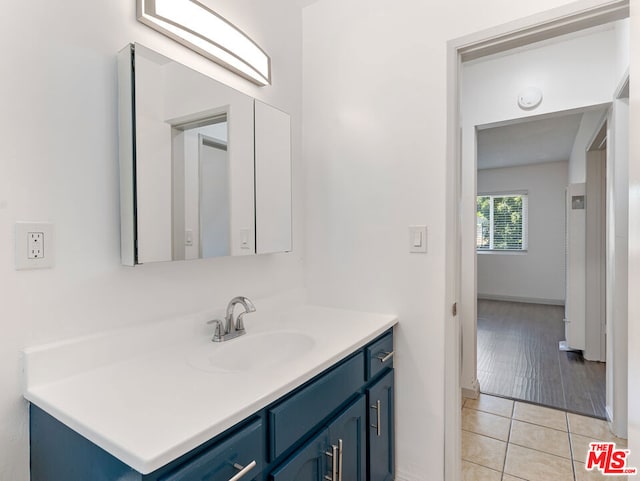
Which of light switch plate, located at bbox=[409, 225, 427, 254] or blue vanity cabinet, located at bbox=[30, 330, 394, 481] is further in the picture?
light switch plate, located at bbox=[409, 225, 427, 254]

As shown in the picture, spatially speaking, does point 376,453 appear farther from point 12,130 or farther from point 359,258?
point 12,130

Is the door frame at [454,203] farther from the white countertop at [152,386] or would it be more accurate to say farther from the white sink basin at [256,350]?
the white sink basin at [256,350]

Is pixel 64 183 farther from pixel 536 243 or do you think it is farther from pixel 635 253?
pixel 536 243

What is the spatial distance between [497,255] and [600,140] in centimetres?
367

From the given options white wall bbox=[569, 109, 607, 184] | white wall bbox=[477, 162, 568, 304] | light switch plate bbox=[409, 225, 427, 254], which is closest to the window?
white wall bbox=[477, 162, 568, 304]

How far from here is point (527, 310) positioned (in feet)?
17.7

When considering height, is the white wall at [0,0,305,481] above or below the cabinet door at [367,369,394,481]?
above

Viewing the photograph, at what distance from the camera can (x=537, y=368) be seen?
308 centimetres

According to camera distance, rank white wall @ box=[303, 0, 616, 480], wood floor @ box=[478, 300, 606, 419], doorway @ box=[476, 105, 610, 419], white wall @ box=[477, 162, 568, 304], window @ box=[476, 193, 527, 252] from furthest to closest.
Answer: window @ box=[476, 193, 527, 252], white wall @ box=[477, 162, 568, 304], doorway @ box=[476, 105, 610, 419], wood floor @ box=[478, 300, 606, 419], white wall @ box=[303, 0, 616, 480]

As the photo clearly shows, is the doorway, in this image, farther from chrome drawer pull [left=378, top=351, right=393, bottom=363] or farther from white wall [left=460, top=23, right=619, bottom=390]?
chrome drawer pull [left=378, top=351, right=393, bottom=363]

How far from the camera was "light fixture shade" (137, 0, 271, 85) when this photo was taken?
1.23m

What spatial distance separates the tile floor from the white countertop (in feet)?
3.84

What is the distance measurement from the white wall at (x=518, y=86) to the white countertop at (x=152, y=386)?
5.23ft

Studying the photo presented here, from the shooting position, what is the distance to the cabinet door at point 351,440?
118 centimetres
